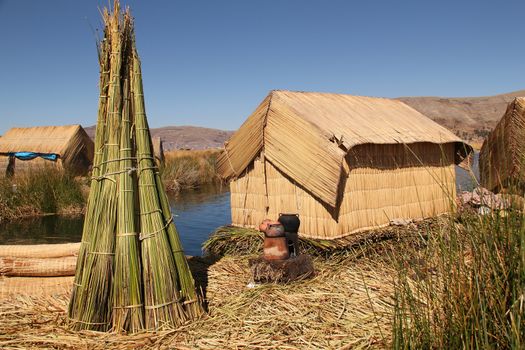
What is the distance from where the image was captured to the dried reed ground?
3.33m

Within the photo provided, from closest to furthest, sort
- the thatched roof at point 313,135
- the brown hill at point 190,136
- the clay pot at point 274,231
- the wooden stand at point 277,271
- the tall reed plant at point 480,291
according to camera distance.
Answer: the tall reed plant at point 480,291
the wooden stand at point 277,271
the clay pot at point 274,231
the thatched roof at point 313,135
the brown hill at point 190,136

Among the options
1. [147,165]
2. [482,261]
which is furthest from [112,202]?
[482,261]

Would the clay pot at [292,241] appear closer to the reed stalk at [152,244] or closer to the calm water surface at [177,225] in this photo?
the reed stalk at [152,244]

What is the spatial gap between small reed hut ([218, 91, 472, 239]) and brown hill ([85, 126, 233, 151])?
87.5m

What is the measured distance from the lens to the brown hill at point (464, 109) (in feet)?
206

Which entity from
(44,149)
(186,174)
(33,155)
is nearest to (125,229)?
(186,174)

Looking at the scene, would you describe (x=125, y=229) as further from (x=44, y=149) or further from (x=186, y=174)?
(x=44, y=149)

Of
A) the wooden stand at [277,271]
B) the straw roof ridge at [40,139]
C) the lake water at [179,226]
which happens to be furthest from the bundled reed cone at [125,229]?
the straw roof ridge at [40,139]

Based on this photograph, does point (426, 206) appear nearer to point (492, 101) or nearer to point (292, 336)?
point (292, 336)

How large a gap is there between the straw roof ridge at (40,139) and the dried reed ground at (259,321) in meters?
16.3

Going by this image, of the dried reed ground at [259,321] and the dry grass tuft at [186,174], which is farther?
the dry grass tuft at [186,174]

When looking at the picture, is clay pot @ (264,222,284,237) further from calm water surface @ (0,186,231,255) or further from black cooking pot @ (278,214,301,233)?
calm water surface @ (0,186,231,255)

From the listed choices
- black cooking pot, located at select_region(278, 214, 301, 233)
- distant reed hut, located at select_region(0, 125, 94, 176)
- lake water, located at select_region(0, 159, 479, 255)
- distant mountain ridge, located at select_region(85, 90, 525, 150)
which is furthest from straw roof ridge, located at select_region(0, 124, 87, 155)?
distant mountain ridge, located at select_region(85, 90, 525, 150)

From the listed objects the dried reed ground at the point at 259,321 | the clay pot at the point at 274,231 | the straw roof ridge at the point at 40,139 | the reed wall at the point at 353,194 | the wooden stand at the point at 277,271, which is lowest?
the dried reed ground at the point at 259,321
